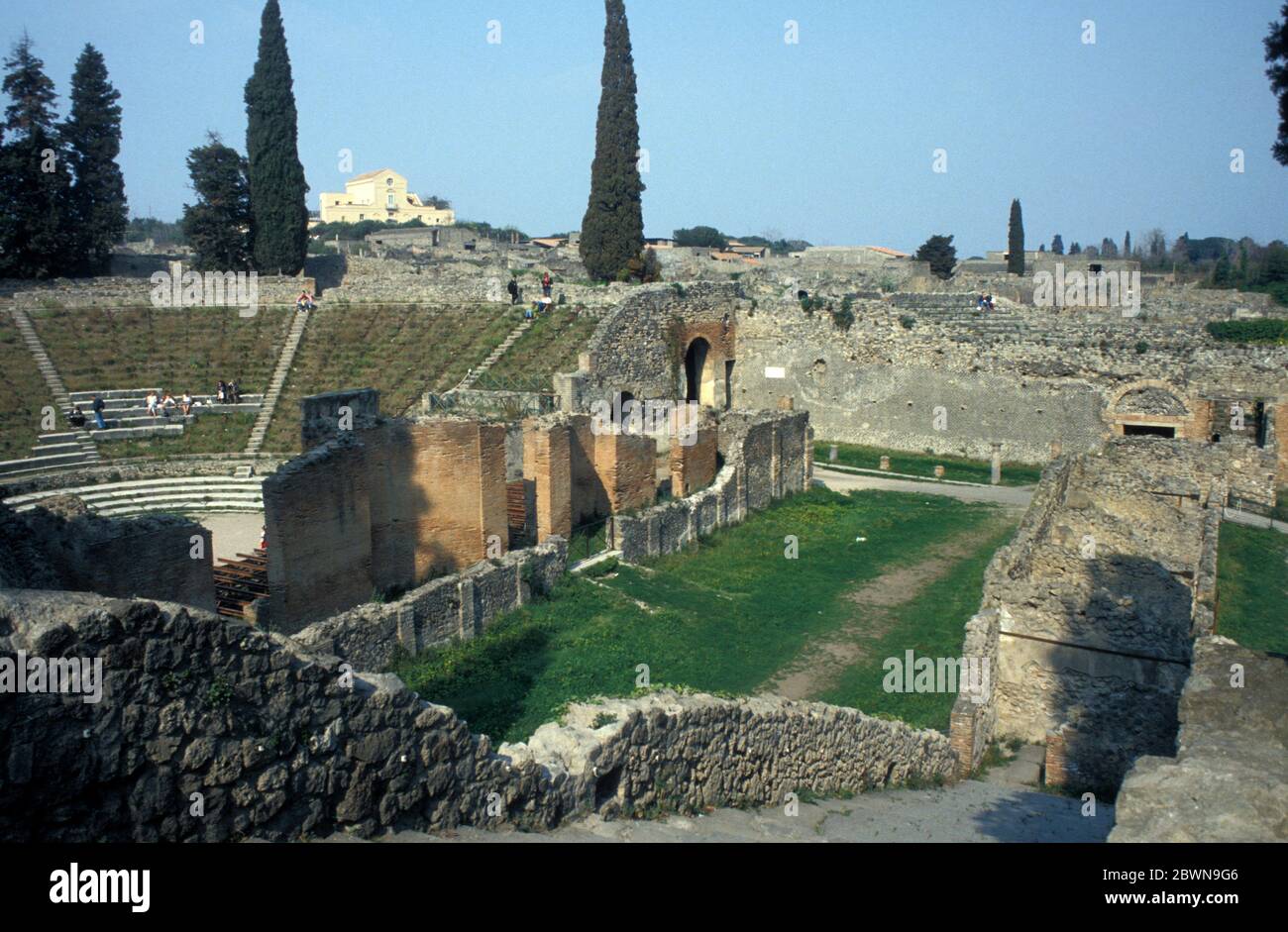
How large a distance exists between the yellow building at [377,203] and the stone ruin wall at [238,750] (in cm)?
9853

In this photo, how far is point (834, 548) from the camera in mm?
19438

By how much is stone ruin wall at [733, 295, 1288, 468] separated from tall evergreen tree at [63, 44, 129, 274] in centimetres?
2321

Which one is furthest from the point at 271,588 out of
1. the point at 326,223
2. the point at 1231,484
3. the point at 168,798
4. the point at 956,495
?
the point at 326,223

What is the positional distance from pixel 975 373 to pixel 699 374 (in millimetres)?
8433

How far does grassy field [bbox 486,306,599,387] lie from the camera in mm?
26953

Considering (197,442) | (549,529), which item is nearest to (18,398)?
(197,442)

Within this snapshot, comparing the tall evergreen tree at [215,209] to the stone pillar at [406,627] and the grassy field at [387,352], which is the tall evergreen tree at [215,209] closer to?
the grassy field at [387,352]

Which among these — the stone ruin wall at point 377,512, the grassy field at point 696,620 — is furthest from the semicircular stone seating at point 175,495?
the grassy field at point 696,620

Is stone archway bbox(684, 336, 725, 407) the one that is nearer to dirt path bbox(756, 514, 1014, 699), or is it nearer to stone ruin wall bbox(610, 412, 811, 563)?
stone ruin wall bbox(610, 412, 811, 563)

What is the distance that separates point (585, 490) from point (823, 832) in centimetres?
1192

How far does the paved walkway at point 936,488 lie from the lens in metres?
24.4

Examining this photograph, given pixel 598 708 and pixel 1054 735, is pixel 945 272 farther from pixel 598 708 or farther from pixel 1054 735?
pixel 598 708

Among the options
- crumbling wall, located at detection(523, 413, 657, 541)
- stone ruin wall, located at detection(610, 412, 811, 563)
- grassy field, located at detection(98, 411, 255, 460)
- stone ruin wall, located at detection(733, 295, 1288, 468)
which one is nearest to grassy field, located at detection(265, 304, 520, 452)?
grassy field, located at detection(98, 411, 255, 460)

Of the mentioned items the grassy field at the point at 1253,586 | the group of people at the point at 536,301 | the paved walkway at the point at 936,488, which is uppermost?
the group of people at the point at 536,301
